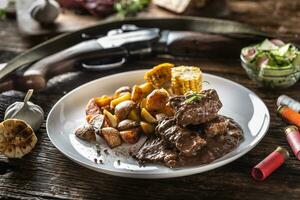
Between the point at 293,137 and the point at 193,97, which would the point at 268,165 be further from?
the point at 193,97

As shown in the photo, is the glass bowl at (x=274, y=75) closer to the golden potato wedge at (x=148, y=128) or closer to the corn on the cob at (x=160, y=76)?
the corn on the cob at (x=160, y=76)

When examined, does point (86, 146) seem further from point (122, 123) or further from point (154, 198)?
point (154, 198)

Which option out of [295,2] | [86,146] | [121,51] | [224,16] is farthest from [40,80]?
[295,2]

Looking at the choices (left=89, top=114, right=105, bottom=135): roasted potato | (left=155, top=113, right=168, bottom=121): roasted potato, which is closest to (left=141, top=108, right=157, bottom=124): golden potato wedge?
(left=155, top=113, right=168, bottom=121): roasted potato

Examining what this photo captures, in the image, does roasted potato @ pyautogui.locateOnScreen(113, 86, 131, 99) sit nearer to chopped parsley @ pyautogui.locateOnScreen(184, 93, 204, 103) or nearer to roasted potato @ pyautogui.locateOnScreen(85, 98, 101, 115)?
roasted potato @ pyautogui.locateOnScreen(85, 98, 101, 115)

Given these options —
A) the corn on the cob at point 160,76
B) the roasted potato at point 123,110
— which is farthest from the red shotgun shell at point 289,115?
the roasted potato at point 123,110
